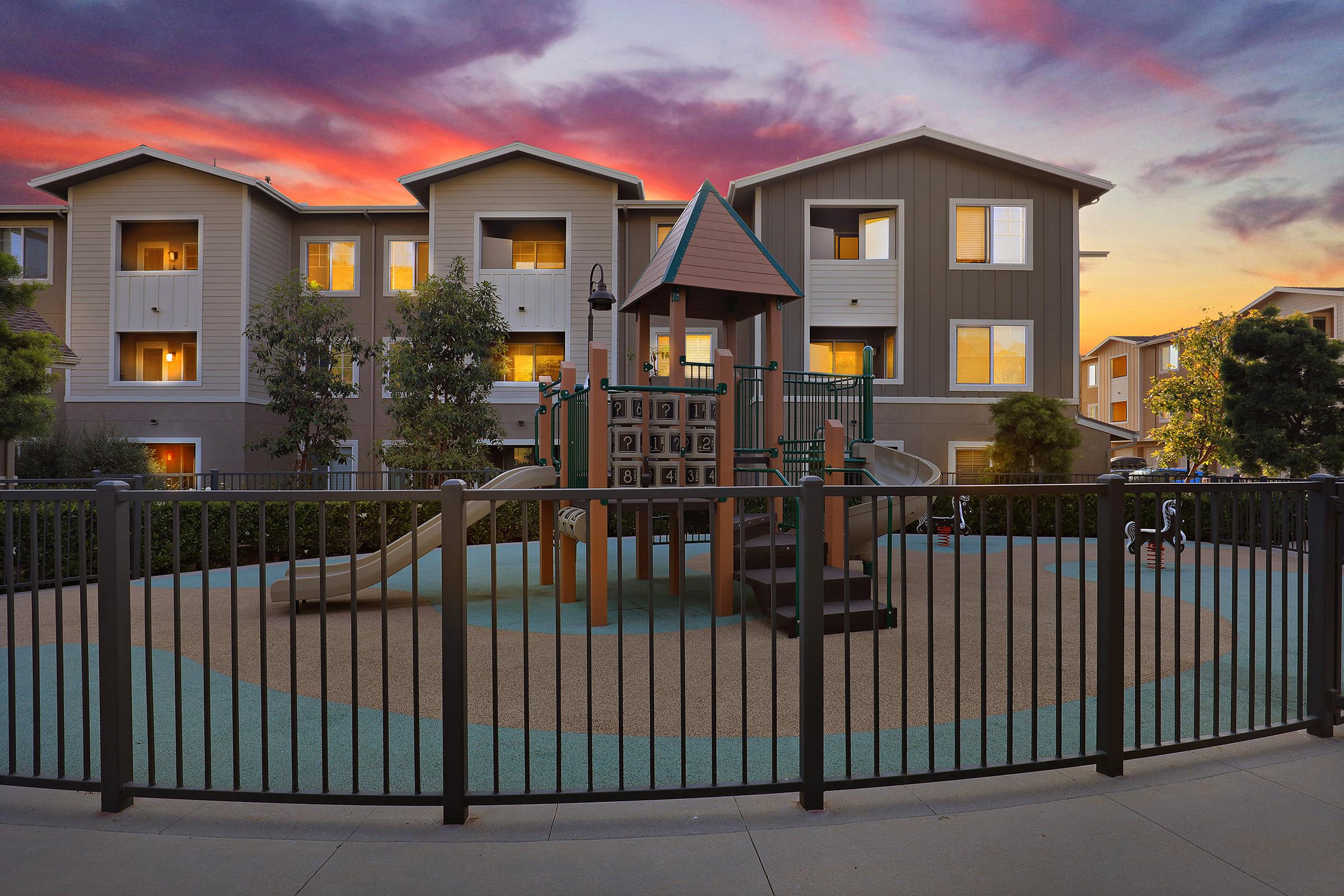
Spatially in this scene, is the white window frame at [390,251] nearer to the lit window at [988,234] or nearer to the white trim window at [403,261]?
the white trim window at [403,261]

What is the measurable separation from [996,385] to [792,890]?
62.0 feet

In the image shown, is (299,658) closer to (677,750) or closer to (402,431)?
(677,750)

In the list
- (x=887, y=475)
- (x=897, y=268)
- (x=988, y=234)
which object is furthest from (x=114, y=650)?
(x=988, y=234)

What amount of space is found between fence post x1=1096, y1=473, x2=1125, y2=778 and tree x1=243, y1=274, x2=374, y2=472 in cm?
1708

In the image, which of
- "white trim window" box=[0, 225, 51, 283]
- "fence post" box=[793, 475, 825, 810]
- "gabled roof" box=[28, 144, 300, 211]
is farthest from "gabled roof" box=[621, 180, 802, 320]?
"white trim window" box=[0, 225, 51, 283]

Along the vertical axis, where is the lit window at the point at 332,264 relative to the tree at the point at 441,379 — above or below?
above

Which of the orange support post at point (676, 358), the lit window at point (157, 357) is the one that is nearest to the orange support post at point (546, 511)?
the orange support post at point (676, 358)

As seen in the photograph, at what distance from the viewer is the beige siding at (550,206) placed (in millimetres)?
20156

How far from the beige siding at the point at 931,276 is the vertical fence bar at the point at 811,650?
16439 millimetres

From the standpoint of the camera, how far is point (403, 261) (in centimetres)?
2109

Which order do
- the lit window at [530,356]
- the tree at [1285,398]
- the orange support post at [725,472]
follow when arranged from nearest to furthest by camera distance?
the orange support post at [725,472], the tree at [1285,398], the lit window at [530,356]

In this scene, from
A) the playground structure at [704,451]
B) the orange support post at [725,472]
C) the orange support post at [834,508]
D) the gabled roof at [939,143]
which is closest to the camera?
the playground structure at [704,451]

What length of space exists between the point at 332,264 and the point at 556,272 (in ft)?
A: 22.4

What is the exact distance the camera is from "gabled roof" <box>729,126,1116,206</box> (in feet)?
61.5
